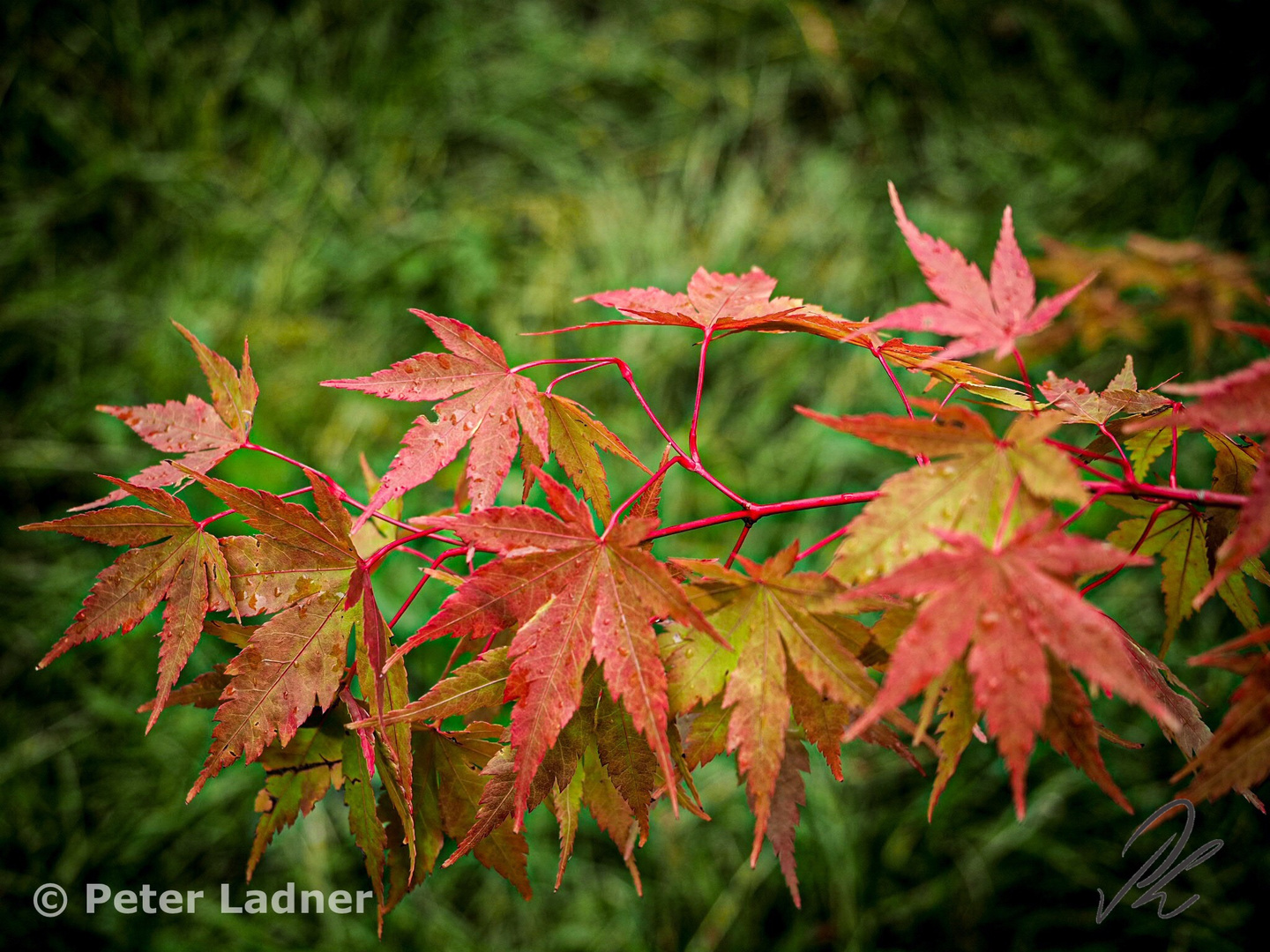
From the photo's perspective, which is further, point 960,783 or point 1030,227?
point 1030,227

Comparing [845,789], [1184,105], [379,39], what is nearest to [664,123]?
[379,39]

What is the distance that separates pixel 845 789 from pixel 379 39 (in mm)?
2841

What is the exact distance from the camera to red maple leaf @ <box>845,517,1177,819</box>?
44 cm

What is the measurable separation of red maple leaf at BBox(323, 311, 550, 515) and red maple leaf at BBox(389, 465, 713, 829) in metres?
0.06

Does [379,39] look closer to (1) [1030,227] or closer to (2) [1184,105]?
(1) [1030,227]

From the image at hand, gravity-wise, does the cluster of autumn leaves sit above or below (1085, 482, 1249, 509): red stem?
below

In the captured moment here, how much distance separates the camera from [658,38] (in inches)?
103

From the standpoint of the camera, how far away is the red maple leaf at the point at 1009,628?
437mm

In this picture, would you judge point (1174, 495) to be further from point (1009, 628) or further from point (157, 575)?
point (157, 575)

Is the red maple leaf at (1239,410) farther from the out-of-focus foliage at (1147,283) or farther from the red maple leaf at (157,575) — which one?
the out-of-focus foliage at (1147,283)

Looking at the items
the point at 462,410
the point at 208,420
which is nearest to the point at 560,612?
the point at 462,410

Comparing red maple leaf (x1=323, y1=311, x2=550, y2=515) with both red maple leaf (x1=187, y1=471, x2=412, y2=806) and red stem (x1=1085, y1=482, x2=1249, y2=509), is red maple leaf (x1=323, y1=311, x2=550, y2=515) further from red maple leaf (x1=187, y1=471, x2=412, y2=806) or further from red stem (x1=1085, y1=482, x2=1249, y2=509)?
red stem (x1=1085, y1=482, x2=1249, y2=509)

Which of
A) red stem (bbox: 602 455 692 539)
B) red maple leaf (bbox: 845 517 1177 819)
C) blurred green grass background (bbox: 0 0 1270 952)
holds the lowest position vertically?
blurred green grass background (bbox: 0 0 1270 952)

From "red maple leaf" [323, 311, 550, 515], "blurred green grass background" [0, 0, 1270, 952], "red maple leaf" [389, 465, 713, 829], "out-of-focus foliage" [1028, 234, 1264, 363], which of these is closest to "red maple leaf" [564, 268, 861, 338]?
"red maple leaf" [323, 311, 550, 515]
